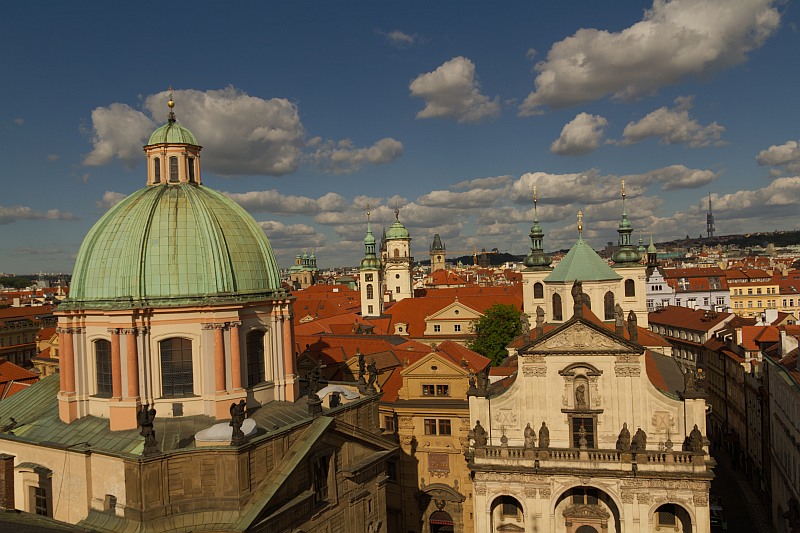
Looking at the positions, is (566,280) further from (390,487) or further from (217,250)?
(217,250)

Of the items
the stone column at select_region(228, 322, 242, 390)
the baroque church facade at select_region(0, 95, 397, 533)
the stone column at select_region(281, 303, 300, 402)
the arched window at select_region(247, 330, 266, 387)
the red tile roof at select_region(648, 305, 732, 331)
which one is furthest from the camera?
the red tile roof at select_region(648, 305, 732, 331)

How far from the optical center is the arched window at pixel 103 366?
27.7m

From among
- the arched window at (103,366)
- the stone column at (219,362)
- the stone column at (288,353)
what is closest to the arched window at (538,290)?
the stone column at (288,353)

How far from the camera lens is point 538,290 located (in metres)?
73.5

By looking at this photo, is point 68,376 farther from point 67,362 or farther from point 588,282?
point 588,282

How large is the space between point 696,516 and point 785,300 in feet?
279

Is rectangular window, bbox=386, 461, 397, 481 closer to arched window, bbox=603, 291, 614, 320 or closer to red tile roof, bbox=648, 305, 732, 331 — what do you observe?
arched window, bbox=603, 291, 614, 320

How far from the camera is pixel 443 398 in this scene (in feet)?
134

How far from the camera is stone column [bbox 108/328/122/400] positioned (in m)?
26.4

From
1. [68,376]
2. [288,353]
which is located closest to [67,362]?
[68,376]

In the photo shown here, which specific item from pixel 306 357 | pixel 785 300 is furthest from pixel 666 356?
pixel 785 300

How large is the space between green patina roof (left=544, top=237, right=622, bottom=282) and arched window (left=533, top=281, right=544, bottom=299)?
28.2 feet

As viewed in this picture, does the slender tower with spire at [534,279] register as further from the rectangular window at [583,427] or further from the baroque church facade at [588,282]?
the rectangular window at [583,427]

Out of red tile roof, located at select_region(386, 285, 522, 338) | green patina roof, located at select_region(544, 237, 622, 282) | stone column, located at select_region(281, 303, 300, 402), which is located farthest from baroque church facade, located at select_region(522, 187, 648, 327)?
stone column, located at select_region(281, 303, 300, 402)
